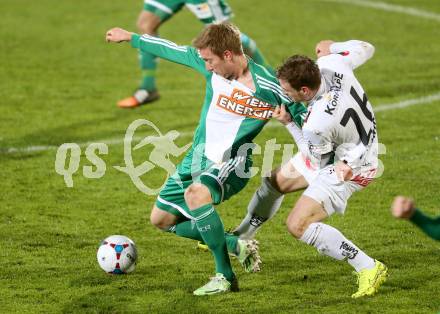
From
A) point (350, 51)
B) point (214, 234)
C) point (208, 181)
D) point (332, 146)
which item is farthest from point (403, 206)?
point (350, 51)

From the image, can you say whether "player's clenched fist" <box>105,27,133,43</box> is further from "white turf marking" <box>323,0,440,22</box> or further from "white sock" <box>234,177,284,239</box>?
"white turf marking" <box>323,0,440,22</box>

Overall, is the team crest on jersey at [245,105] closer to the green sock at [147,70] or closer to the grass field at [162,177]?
the grass field at [162,177]

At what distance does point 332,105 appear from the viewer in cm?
681

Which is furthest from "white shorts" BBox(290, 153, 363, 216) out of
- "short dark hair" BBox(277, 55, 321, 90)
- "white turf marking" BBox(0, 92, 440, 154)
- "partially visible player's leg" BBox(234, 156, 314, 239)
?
"white turf marking" BBox(0, 92, 440, 154)

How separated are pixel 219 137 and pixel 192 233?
75 cm

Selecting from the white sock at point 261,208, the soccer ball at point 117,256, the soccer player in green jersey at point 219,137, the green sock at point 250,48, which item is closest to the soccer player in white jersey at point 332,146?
the soccer player in green jersey at point 219,137

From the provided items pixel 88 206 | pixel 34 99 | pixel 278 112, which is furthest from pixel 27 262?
pixel 34 99

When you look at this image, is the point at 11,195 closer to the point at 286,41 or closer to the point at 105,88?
the point at 105,88

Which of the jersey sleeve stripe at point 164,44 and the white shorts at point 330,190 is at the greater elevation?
the jersey sleeve stripe at point 164,44

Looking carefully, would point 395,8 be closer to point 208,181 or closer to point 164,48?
point 164,48

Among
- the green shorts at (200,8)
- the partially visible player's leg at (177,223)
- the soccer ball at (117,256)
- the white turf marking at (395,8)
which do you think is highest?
the partially visible player's leg at (177,223)

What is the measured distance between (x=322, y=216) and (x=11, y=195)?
11.7 ft

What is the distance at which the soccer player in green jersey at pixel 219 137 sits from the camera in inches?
271

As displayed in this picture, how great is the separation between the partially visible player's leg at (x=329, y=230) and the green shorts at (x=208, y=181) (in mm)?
549
